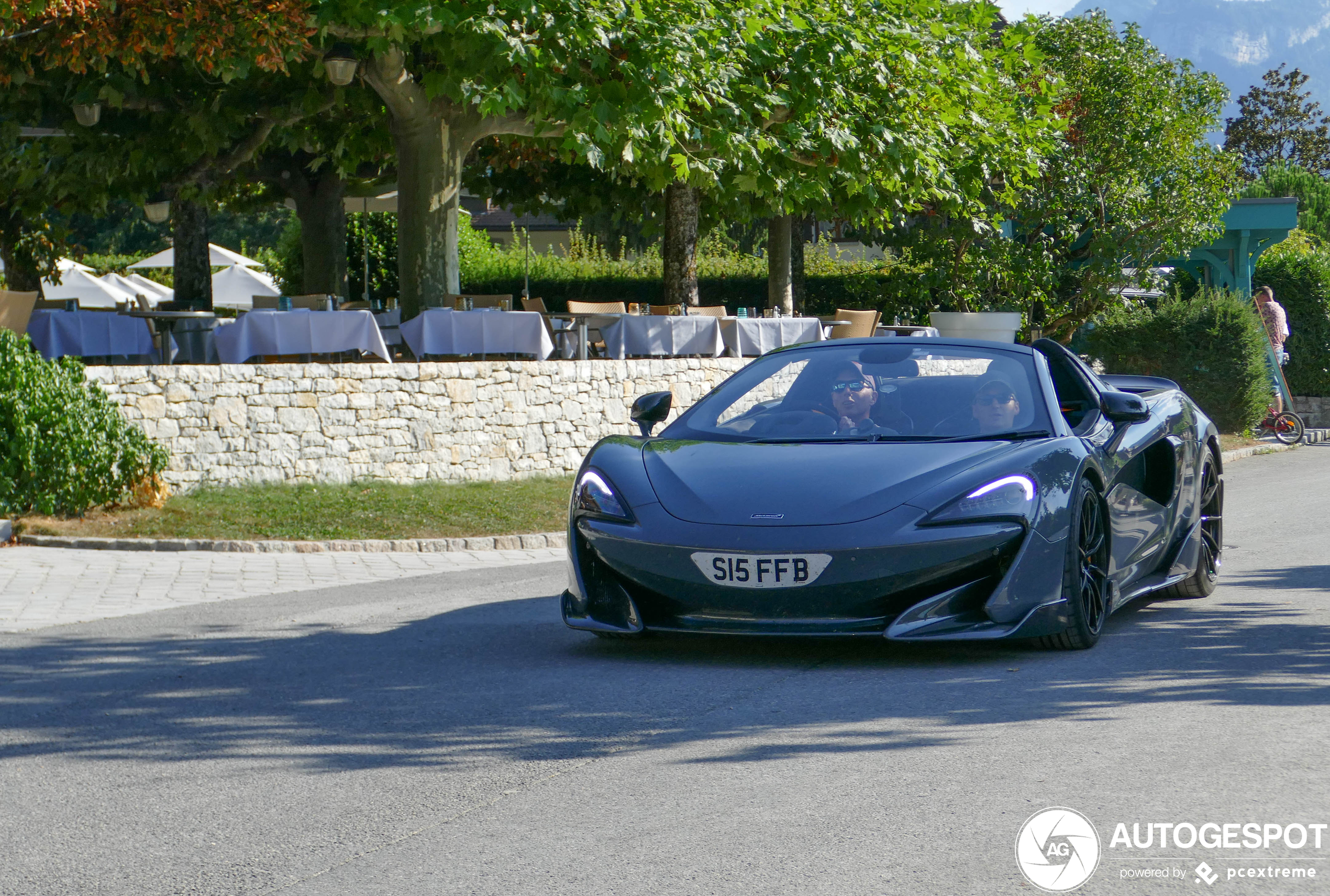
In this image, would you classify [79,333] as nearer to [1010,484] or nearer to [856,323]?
[856,323]

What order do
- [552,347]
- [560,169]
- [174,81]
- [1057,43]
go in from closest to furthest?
[552,347], [174,81], [560,169], [1057,43]

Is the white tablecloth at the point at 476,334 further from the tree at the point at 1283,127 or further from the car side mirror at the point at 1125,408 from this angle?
the tree at the point at 1283,127

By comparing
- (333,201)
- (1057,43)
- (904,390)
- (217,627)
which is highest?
(1057,43)

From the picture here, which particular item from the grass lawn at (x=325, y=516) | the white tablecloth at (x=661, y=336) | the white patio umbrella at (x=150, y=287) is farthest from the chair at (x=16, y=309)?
the white patio umbrella at (x=150, y=287)

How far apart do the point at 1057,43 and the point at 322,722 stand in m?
27.1


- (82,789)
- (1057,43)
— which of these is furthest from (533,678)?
(1057,43)

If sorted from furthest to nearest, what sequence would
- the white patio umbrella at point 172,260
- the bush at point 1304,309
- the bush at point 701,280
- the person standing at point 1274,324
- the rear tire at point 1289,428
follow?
the white patio umbrella at point 172,260
the bush at point 701,280
the bush at point 1304,309
the person standing at point 1274,324
the rear tire at point 1289,428

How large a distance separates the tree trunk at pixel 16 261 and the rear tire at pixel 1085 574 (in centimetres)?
2567

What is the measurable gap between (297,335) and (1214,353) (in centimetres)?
1393

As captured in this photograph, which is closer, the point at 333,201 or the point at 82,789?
the point at 82,789

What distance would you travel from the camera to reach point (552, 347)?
19.0m

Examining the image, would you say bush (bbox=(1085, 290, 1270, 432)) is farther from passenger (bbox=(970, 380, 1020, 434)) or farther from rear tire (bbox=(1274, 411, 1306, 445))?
passenger (bbox=(970, 380, 1020, 434))

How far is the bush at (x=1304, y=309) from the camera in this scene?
2816cm

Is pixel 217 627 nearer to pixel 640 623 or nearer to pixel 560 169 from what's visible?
pixel 640 623
